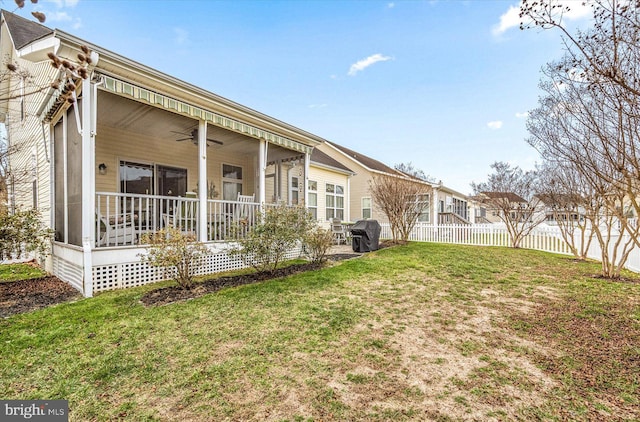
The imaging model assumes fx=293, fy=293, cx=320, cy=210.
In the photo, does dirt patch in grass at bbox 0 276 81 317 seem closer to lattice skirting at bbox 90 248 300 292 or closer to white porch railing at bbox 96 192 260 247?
lattice skirting at bbox 90 248 300 292

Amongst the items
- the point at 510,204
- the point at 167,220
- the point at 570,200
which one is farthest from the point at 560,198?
the point at 167,220

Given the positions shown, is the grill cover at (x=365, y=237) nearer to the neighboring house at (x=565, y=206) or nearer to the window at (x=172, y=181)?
the window at (x=172, y=181)

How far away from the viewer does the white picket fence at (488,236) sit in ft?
36.6

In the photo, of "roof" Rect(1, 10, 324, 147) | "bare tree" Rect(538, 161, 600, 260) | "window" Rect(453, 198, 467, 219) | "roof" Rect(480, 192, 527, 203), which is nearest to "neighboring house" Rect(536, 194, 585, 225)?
"bare tree" Rect(538, 161, 600, 260)

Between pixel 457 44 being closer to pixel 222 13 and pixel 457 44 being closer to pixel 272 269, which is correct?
pixel 222 13

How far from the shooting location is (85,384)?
101 inches

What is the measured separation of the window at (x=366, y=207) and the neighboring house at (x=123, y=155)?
7.70m

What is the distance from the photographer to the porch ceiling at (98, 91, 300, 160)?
6.28 meters

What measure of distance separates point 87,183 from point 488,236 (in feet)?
46.8

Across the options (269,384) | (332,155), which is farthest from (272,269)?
(332,155)

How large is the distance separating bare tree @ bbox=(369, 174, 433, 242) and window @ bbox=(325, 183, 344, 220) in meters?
2.67

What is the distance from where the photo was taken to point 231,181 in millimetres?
10812

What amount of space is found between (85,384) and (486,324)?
14.9ft

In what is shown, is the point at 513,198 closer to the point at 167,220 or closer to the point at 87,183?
the point at 167,220
